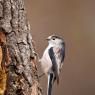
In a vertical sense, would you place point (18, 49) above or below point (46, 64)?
above

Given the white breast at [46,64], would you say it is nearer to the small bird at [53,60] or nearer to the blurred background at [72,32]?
the small bird at [53,60]

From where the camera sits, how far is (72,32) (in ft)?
24.2

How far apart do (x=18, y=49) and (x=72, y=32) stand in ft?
12.8

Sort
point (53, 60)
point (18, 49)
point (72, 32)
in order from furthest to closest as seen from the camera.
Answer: point (72, 32) → point (53, 60) → point (18, 49)

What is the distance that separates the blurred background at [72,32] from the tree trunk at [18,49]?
322cm

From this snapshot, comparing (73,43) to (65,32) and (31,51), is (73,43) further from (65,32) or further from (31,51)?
(31,51)

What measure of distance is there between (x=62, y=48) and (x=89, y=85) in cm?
250

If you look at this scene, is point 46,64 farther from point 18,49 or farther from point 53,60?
point 18,49

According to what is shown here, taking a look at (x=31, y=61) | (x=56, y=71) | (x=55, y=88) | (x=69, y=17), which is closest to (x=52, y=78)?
(x=56, y=71)

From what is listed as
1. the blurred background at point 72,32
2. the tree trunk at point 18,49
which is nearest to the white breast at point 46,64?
the tree trunk at point 18,49

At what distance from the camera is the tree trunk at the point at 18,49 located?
344 cm

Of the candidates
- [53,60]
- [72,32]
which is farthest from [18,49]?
[72,32]

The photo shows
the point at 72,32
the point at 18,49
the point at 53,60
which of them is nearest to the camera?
the point at 18,49

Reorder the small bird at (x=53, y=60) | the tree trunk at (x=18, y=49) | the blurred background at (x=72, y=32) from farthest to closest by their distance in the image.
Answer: the blurred background at (x=72, y=32)
the small bird at (x=53, y=60)
the tree trunk at (x=18, y=49)
